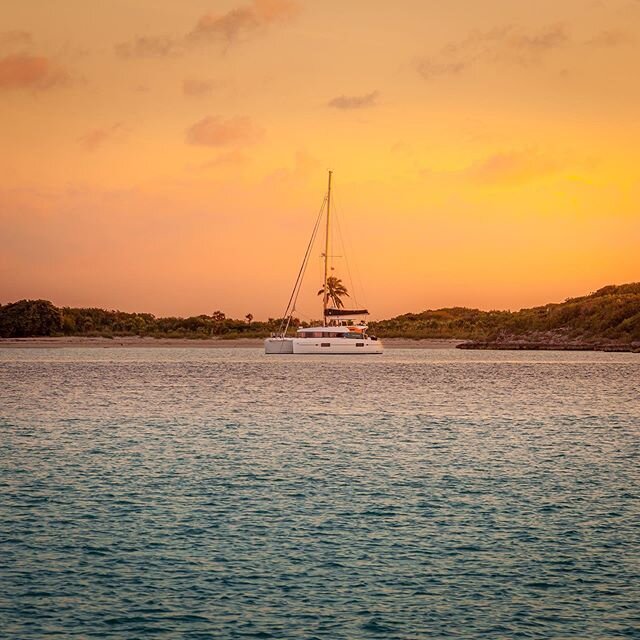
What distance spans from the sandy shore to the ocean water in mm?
136937

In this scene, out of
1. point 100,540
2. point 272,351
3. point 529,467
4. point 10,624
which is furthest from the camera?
point 272,351

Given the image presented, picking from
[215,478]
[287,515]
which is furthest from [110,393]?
[287,515]

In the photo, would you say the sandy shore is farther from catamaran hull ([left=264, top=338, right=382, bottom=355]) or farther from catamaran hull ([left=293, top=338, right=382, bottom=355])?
catamaran hull ([left=293, top=338, right=382, bottom=355])

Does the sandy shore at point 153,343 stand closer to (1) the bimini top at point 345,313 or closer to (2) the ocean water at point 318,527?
(1) the bimini top at point 345,313

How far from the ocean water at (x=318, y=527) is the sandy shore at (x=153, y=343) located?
13694 centimetres

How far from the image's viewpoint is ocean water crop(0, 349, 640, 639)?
15.9 m

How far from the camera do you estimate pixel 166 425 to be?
4688 centimetres

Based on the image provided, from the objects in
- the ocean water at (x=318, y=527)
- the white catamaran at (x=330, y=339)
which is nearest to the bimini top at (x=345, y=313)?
the white catamaran at (x=330, y=339)

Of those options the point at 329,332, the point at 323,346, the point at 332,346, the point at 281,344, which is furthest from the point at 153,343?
the point at 329,332

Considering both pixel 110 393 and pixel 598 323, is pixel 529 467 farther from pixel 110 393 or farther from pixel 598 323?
pixel 598 323

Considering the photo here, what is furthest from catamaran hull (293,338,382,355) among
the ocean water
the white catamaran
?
the ocean water

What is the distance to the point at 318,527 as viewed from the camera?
22359mm

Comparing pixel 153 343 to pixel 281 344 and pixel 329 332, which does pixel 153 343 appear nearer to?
pixel 281 344

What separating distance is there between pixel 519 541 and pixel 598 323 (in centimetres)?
17023
